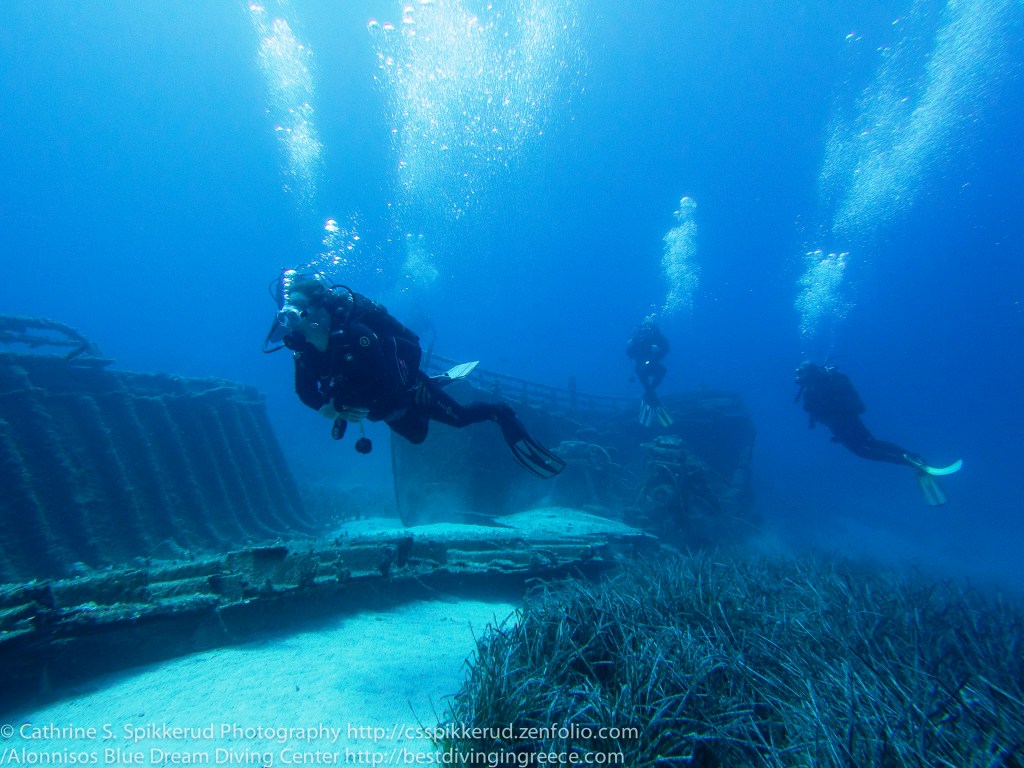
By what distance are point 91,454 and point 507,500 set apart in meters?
8.73

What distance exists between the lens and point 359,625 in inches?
201

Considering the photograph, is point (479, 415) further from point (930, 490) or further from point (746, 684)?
point (930, 490)

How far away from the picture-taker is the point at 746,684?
9.62 feet

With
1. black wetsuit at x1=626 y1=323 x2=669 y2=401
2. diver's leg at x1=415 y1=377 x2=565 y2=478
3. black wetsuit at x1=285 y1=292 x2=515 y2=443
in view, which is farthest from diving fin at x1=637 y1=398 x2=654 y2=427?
black wetsuit at x1=285 y1=292 x2=515 y2=443

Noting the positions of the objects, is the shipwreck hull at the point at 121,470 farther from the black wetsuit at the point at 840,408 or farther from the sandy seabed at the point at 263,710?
the black wetsuit at the point at 840,408

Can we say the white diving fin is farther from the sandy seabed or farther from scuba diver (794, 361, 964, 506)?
the sandy seabed

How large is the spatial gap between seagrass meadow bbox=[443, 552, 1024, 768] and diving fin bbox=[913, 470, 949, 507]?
985 centimetres

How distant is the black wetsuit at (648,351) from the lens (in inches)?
648

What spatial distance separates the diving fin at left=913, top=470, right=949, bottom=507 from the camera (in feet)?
38.1

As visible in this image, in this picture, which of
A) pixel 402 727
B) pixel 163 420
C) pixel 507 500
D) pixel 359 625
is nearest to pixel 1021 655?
pixel 402 727

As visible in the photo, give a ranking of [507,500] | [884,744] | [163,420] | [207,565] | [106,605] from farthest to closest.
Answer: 1. [507,500]
2. [163,420]
3. [207,565]
4. [106,605]
5. [884,744]

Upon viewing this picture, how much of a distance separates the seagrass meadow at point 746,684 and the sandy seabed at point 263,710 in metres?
0.62

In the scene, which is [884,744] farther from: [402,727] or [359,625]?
[359,625]

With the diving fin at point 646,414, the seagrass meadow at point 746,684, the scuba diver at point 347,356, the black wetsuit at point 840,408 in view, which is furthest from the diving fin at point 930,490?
the scuba diver at point 347,356
